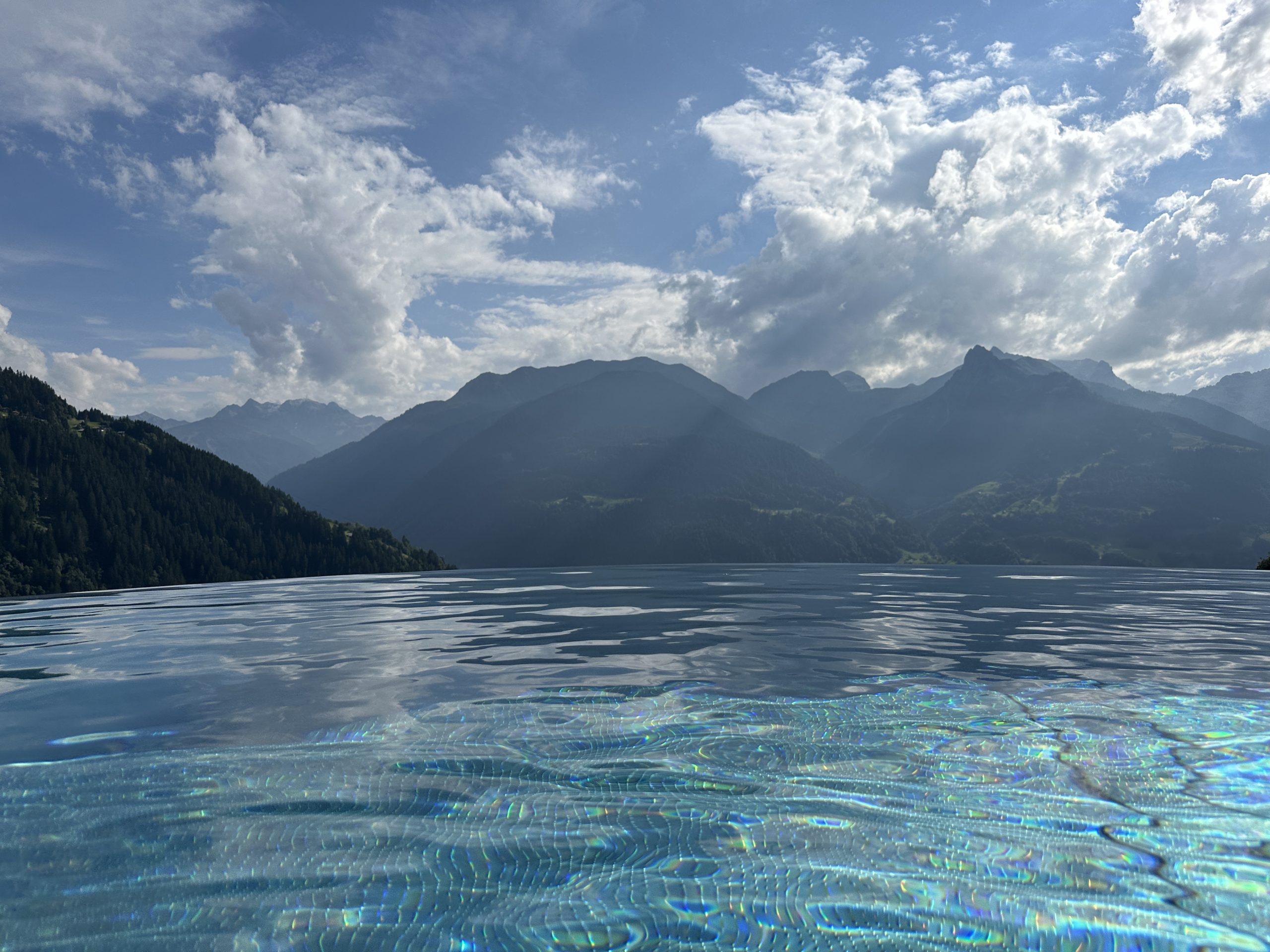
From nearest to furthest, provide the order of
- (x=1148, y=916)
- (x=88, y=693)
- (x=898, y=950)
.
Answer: (x=898, y=950)
(x=1148, y=916)
(x=88, y=693)

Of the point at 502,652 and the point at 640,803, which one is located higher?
the point at 640,803

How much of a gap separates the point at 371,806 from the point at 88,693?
12992 millimetres

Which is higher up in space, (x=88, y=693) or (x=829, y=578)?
(x=88, y=693)

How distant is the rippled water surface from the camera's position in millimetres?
5234

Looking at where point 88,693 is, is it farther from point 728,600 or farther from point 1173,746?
point 728,600

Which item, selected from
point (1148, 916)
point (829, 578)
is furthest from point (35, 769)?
point (829, 578)

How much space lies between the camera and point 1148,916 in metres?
5.24

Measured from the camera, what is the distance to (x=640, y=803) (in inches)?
312

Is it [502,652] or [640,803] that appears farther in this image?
[502,652]

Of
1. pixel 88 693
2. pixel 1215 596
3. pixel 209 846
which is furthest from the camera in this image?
pixel 1215 596

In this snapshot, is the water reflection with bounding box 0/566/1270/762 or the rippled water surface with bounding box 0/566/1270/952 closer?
the rippled water surface with bounding box 0/566/1270/952

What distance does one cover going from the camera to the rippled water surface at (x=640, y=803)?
5.23m

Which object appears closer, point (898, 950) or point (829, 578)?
point (898, 950)

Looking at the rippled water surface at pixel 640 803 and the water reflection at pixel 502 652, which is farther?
→ the water reflection at pixel 502 652
